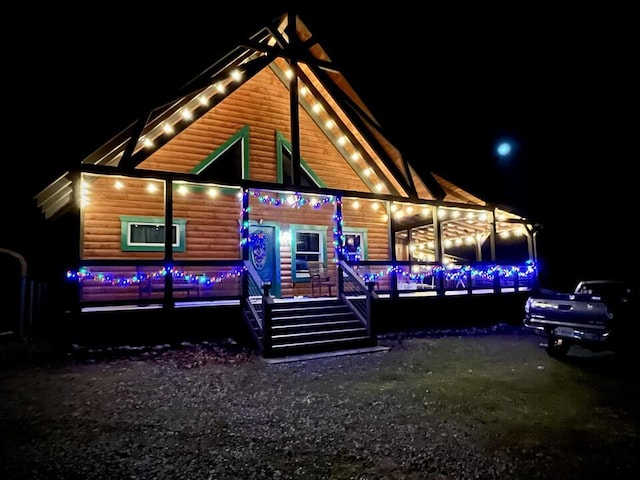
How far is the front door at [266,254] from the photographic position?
13820 millimetres

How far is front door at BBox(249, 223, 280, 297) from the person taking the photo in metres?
13.8

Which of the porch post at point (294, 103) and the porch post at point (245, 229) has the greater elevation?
the porch post at point (294, 103)

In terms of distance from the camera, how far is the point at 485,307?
14594mm

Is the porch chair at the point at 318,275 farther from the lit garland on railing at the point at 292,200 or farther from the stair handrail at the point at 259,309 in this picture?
the stair handrail at the point at 259,309

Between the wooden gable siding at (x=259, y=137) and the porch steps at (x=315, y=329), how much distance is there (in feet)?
17.5

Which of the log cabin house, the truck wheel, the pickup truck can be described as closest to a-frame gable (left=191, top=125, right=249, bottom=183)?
the log cabin house

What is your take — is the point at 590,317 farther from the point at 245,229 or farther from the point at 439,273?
the point at 245,229

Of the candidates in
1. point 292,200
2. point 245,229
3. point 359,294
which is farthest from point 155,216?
point 359,294

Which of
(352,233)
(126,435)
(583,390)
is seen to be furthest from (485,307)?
(126,435)

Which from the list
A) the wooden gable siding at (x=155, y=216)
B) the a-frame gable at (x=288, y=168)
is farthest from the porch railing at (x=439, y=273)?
the wooden gable siding at (x=155, y=216)

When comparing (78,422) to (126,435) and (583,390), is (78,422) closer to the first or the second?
(126,435)

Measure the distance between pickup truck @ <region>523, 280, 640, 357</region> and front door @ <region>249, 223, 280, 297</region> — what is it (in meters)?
8.08

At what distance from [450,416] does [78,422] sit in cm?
488

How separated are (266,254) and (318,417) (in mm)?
9202
